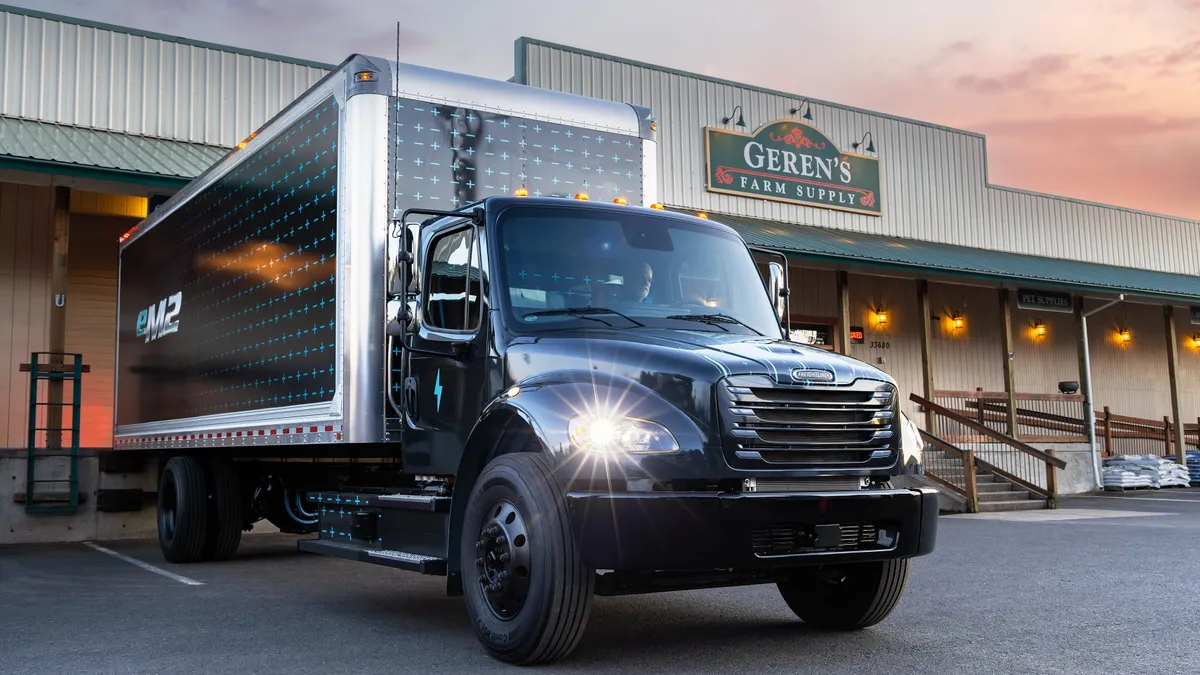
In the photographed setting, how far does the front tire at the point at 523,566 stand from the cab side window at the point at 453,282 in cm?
103

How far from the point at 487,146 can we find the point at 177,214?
492 cm

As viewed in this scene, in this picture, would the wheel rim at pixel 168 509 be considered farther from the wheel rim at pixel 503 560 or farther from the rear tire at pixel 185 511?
the wheel rim at pixel 503 560

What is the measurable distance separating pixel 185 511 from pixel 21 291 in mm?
8068

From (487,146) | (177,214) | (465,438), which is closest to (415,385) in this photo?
(465,438)

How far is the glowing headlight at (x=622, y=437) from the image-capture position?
532cm

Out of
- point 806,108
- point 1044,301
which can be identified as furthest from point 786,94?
point 1044,301

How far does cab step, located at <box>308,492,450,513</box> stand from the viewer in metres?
6.49

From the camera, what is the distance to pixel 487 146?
780 centimetres

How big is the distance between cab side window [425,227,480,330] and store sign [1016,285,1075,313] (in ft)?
60.3

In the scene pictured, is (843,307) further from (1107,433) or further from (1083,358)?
(1107,433)

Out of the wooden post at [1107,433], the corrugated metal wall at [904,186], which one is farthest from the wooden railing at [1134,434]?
the corrugated metal wall at [904,186]

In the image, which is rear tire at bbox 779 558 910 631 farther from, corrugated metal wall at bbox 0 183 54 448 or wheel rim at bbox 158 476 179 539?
corrugated metal wall at bbox 0 183 54 448

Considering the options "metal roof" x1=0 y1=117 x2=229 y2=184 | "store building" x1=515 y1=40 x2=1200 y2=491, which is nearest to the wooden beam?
"store building" x1=515 y1=40 x2=1200 y2=491

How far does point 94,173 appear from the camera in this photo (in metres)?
13.7
